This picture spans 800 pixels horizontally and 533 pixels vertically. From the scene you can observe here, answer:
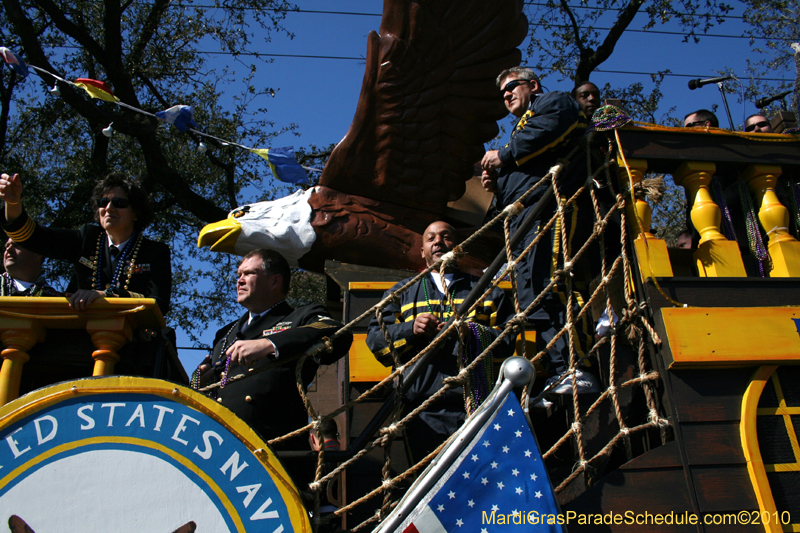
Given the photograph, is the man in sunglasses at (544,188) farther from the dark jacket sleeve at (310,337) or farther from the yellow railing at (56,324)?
the yellow railing at (56,324)

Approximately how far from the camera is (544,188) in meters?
2.92

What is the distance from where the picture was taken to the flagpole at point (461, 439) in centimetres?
185

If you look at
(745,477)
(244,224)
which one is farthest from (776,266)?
(244,224)

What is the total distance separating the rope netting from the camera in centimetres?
214

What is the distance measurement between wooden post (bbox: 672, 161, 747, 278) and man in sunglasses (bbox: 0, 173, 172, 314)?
2247mm

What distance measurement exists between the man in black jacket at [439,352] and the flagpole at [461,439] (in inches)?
11.4

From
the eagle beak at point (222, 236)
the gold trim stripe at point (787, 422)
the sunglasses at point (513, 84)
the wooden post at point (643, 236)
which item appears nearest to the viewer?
the gold trim stripe at point (787, 422)

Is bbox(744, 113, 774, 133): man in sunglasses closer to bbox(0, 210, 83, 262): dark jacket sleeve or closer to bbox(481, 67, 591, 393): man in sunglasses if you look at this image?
bbox(481, 67, 591, 393): man in sunglasses

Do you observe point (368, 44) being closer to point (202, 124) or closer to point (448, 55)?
point (448, 55)

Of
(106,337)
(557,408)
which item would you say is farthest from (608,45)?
(106,337)

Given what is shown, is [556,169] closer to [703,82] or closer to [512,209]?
[512,209]

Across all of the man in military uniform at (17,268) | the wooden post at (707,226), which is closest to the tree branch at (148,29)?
the man in military uniform at (17,268)

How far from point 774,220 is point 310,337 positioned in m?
2.05

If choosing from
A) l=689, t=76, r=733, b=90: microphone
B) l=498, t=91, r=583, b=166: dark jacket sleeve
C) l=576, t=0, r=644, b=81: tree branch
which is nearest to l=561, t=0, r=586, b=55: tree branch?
l=576, t=0, r=644, b=81: tree branch
